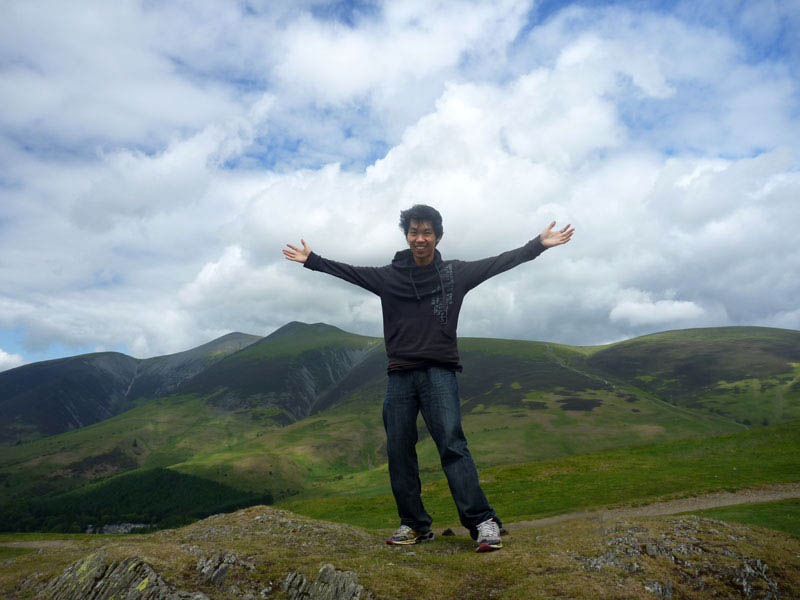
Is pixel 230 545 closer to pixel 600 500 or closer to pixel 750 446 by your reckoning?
pixel 600 500

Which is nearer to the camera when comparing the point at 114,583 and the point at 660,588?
the point at 660,588

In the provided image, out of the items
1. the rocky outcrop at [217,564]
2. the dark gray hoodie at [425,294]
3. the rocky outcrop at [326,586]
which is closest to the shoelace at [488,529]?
the rocky outcrop at [326,586]

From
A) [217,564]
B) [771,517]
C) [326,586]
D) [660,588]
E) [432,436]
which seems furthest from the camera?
[771,517]

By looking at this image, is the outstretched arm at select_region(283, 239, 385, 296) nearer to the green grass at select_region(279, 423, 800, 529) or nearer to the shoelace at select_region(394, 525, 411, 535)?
the shoelace at select_region(394, 525, 411, 535)

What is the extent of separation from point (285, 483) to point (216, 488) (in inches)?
744

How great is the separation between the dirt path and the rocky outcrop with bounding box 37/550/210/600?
57.1ft

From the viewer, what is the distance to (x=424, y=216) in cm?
796

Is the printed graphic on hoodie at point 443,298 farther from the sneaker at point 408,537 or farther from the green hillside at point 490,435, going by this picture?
the green hillside at point 490,435

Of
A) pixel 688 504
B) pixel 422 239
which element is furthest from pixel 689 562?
pixel 688 504

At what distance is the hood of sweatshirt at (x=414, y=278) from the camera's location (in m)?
7.87

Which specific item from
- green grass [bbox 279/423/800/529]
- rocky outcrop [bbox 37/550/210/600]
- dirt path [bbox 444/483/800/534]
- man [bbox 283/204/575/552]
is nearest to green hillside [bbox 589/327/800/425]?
green grass [bbox 279/423/800/529]

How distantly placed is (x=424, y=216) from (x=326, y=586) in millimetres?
5664

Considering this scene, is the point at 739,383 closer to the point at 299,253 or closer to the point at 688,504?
the point at 688,504

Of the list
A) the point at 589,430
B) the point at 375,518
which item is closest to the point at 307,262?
the point at 375,518
